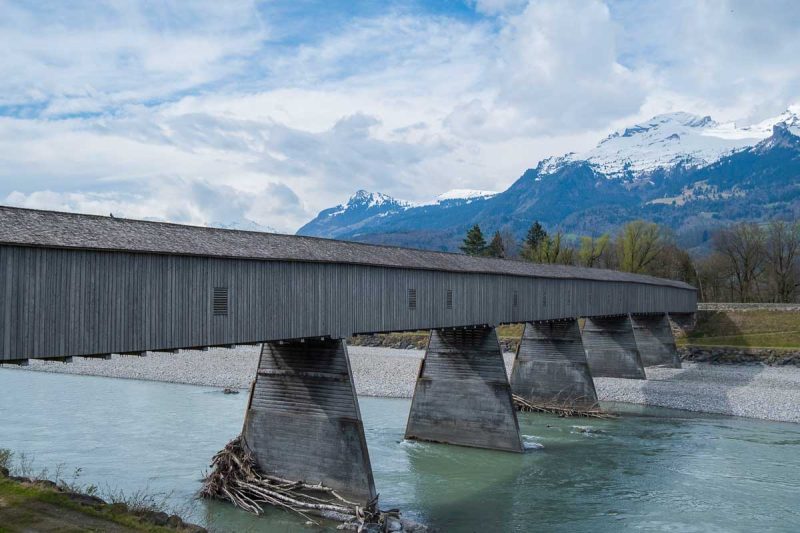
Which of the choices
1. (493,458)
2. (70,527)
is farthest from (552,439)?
(70,527)

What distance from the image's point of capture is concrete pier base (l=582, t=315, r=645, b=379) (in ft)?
143

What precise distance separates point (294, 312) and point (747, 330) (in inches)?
1986

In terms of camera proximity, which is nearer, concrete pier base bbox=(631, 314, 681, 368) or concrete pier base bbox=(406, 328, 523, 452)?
concrete pier base bbox=(406, 328, 523, 452)

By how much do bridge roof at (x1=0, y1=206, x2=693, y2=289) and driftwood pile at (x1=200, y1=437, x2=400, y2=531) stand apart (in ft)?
19.3

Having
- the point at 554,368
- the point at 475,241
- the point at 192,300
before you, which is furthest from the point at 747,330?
the point at 192,300

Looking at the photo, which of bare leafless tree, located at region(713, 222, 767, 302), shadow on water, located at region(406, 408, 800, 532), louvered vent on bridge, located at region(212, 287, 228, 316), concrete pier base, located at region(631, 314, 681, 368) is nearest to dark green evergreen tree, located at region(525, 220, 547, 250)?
bare leafless tree, located at region(713, 222, 767, 302)

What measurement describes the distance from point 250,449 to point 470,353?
33.0ft

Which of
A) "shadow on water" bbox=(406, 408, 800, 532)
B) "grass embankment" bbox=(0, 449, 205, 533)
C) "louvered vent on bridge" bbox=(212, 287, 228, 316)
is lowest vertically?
"shadow on water" bbox=(406, 408, 800, 532)

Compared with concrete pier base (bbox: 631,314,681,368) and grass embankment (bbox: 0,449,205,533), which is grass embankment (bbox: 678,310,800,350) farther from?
grass embankment (bbox: 0,449,205,533)

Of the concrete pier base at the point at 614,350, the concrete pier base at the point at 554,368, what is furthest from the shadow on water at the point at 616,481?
the concrete pier base at the point at 614,350

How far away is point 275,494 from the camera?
714 inches

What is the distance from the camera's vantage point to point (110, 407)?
31.6m

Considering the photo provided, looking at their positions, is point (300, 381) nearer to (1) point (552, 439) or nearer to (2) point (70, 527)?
(2) point (70, 527)

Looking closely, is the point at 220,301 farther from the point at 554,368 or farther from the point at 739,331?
the point at 739,331
